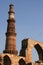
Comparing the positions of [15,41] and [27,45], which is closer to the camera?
[27,45]

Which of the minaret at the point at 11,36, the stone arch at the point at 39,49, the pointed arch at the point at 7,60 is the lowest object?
the pointed arch at the point at 7,60

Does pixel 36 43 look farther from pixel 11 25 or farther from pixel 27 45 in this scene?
pixel 11 25

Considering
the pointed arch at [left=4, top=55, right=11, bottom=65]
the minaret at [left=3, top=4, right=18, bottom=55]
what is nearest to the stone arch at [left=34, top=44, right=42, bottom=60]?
the minaret at [left=3, top=4, right=18, bottom=55]

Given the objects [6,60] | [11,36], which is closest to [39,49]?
[11,36]

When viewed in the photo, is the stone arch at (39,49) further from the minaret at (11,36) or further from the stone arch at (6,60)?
the stone arch at (6,60)

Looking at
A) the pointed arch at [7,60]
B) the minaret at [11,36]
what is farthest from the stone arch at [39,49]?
the pointed arch at [7,60]

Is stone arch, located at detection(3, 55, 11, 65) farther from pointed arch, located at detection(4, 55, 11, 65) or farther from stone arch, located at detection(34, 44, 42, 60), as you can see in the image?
stone arch, located at detection(34, 44, 42, 60)

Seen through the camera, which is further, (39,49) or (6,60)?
(39,49)

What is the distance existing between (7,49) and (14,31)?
3.07 metres

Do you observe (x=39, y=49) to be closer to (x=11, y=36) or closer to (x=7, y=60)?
(x=11, y=36)

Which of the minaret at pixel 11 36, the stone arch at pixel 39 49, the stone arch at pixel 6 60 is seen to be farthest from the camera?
the minaret at pixel 11 36

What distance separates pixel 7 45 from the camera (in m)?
31.9

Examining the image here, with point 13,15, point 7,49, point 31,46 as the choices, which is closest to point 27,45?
point 31,46

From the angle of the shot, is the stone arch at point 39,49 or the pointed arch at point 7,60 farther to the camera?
the stone arch at point 39,49
